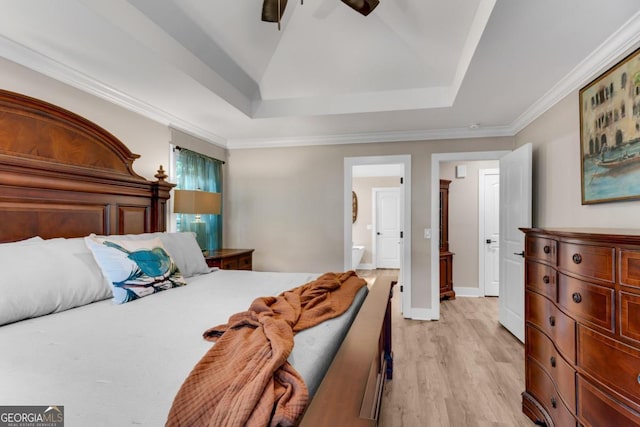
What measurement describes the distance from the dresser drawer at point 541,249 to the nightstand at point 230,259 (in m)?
2.69

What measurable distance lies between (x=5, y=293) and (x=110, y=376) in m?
0.89

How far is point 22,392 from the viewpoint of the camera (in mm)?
840

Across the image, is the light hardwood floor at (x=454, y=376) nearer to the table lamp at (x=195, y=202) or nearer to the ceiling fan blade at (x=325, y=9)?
the table lamp at (x=195, y=202)

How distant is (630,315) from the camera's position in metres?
1.20

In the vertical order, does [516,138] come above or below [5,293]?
above

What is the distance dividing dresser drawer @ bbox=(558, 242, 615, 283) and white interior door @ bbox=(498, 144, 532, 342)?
4.75 ft

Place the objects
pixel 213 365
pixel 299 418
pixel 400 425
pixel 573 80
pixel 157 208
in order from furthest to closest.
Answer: pixel 157 208
pixel 573 80
pixel 400 425
pixel 213 365
pixel 299 418

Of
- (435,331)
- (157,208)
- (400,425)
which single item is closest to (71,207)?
(157,208)

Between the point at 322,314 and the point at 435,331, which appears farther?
the point at 435,331

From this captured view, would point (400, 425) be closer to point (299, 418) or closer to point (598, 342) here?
point (598, 342)

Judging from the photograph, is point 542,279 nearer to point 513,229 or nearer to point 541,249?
point 541,249

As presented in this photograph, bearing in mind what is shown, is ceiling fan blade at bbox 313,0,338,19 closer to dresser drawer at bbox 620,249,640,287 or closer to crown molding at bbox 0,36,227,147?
crown molding at bbox 0,36,227,147

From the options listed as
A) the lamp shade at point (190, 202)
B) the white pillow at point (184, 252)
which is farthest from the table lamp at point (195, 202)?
the white pillow at point (184, 252)

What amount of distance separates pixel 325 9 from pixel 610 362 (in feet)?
9.04
